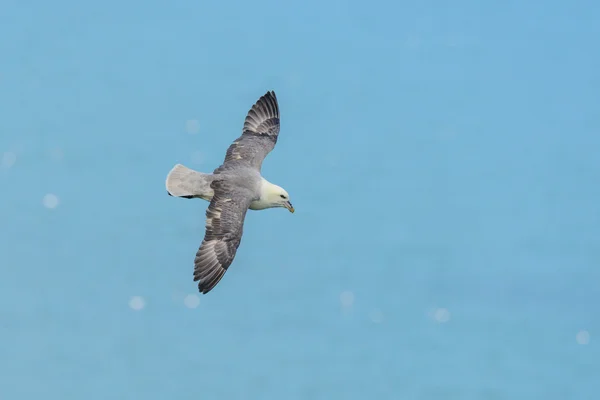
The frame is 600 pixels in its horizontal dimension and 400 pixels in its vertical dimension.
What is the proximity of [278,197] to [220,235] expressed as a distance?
1.10m

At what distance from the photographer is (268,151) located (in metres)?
14.2

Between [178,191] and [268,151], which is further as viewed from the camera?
[268,151]

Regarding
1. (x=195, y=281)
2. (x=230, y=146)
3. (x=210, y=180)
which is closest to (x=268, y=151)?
(x=230, y=146)

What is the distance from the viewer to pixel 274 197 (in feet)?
43.5

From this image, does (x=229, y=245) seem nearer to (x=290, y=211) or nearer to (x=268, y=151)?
(x=290, y=211)

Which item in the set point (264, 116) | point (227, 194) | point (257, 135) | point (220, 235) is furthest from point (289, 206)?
point (264, 116)

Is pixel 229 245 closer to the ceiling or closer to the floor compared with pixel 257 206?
closer to the floor

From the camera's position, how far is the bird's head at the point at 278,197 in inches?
521

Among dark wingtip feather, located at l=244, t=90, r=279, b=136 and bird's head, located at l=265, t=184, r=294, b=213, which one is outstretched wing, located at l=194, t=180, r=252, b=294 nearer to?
bird's head, located at l=265, t=184, r=294, b=213

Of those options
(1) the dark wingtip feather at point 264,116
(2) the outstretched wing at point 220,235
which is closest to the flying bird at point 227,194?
(2) the outstretched wing at point 220,235

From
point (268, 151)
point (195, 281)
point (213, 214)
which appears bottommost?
point (195, 281)

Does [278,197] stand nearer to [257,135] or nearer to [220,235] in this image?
[220,235]

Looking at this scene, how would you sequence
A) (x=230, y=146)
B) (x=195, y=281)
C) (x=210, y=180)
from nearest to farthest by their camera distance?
(x=195, y=281) < (x=210, y=180) < (x=230, y=146)

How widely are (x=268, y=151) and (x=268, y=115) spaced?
35.7 inches
